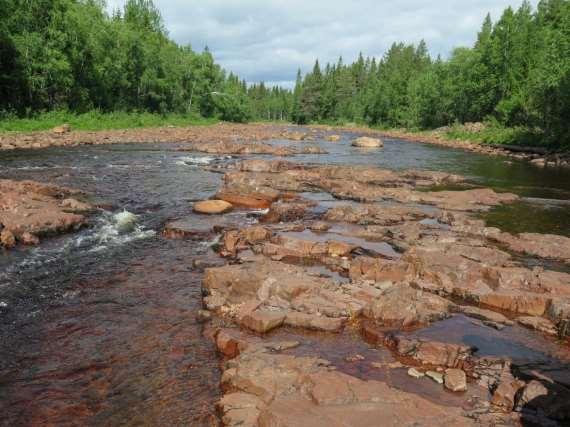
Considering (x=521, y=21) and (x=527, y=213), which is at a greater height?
Answer: (x=521, y=21)

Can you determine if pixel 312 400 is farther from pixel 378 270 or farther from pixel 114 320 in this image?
pixel 378 270

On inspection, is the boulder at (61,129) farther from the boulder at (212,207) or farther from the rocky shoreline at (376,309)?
the rocky shoreline at (376,309)

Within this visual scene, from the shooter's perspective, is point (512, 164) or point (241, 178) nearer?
point (241, 178)

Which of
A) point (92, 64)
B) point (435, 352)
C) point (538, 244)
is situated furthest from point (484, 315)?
point (92, 64)

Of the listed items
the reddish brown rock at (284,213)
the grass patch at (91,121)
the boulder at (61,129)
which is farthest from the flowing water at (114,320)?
the grass patch at (91,121)

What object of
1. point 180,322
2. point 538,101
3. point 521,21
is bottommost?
point 180,322

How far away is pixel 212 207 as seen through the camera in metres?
19.6

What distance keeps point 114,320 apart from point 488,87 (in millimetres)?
75684

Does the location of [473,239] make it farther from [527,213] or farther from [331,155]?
[331,155]

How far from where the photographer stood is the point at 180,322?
10070mm

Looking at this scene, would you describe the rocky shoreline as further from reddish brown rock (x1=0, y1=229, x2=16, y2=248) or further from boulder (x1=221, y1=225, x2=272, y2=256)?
reddish brown rock (x1=0, y1=229, x2=16, y2=248)

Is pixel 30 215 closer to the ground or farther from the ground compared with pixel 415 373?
farther from the ground

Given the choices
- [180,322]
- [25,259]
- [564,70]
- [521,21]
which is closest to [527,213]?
[180,322]

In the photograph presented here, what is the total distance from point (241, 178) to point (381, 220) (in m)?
9.92
